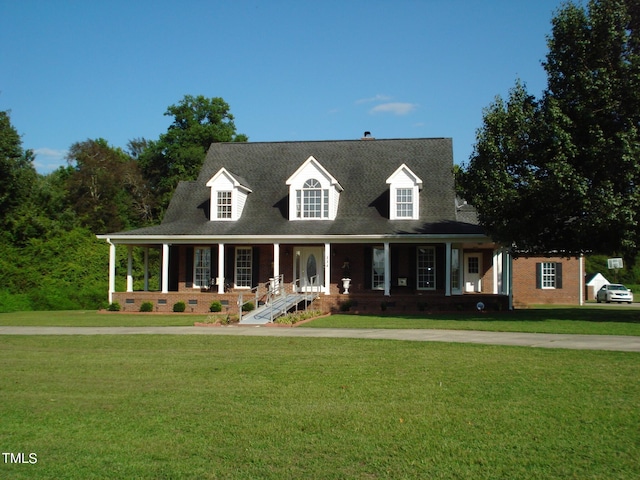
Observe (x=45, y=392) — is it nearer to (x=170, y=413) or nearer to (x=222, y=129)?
(x=170, y=413)

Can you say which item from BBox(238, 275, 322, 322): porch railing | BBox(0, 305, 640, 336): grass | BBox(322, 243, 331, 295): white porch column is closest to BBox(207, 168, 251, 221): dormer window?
BBox(238, 275, 322, 322): porch railing

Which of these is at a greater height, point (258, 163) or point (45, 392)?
point (258, 163)

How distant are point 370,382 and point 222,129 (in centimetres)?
4754

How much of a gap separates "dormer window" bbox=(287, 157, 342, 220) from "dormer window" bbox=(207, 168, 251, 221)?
105 inches

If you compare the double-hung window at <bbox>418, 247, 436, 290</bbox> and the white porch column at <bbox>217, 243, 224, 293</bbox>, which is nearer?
the white porch column at <bbox>217, 243, 224, 293</bbox>

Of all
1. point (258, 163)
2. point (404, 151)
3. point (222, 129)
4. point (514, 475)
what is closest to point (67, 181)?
point (222, 129)

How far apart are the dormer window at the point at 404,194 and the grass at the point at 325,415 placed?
1707 cm

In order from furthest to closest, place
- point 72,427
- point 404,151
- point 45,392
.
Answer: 1. point 404,151
2. point 45,392
3. point 72,427

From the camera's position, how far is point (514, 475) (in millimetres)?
5949

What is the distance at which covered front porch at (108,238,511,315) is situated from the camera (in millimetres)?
27281

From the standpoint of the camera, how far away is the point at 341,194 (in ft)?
104

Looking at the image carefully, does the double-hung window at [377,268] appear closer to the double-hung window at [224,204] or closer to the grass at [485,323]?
the grass at [485,323]

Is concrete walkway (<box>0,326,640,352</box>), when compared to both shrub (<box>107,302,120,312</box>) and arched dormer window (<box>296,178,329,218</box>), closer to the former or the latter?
shrub (<box>107,302,120,312</box>)

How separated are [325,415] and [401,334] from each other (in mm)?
9374
